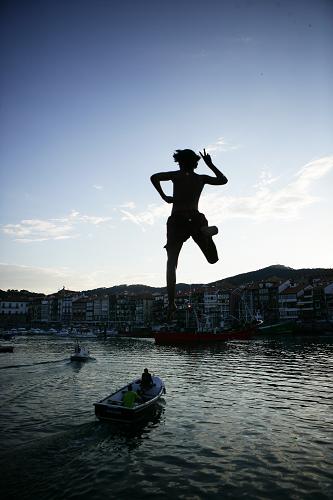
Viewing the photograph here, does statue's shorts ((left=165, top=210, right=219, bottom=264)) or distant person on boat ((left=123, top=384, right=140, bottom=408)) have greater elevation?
statue's shorts ((left=165, top=210, right=219, bottom=264))

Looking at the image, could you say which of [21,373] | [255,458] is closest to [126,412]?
[255,458]

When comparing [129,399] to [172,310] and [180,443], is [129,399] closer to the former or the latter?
[180,443]

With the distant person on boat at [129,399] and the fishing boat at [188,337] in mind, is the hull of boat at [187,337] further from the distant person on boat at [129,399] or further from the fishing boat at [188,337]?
the distant person on boat at [129,399]

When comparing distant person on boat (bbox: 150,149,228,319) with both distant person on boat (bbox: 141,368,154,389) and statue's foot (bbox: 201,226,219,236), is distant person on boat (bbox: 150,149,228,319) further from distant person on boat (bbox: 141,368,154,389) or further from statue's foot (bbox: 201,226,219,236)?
distant person on boat (bbox: 141,368,154,389)

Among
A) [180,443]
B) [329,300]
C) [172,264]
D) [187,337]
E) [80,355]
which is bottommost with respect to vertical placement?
[180,443]

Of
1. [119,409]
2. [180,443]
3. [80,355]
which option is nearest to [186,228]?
[180,443]

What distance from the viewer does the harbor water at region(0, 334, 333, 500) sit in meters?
16.3

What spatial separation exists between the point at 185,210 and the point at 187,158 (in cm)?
63

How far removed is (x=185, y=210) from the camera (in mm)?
4039

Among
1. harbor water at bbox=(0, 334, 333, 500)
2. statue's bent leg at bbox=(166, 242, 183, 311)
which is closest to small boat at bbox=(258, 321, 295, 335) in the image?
harbor water at bbox=(0, 334, 333, 500)

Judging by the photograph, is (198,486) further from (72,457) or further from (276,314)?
(276,314)

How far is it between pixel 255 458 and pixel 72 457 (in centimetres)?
936

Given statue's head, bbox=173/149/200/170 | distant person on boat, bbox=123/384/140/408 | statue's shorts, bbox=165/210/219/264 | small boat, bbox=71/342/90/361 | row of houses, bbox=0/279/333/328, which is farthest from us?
row of houses, bbox=0/279/333/328

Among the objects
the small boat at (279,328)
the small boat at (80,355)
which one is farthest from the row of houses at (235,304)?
the small boat at (80,355)
